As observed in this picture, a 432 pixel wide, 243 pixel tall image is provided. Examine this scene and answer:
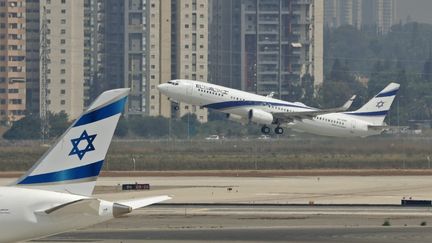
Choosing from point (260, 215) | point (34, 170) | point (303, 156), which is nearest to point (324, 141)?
point (303, 156)

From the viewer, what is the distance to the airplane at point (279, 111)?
120 metres

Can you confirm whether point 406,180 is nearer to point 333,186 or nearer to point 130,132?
point 333,186

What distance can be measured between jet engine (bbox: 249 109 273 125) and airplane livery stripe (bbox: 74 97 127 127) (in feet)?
263

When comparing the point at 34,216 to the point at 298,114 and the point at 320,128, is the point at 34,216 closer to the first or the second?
the point at 298,114

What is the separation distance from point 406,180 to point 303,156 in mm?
29396

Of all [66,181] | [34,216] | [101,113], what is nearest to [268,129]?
[101,113]

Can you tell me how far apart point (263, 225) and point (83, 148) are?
74.7 feet

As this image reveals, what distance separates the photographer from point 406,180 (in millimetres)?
101625

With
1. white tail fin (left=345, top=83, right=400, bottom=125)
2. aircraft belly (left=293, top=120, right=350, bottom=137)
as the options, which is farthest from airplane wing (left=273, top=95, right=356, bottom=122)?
white tail fin (left=345, top=83, right=400, bottom=125)

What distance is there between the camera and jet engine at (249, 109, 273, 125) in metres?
122

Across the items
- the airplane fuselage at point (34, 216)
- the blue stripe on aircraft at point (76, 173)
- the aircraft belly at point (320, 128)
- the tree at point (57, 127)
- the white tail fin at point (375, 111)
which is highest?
the blue stripe on aircraft at point (76, 173)

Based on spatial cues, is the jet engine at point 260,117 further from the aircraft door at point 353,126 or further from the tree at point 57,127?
the tree at point 57,127

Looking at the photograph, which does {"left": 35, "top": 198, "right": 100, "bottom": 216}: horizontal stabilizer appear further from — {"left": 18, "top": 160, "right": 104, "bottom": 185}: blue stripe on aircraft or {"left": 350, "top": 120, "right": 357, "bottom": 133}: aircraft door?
{"left": 350, "top": 120, "right": 357, "bottom": 133}: aircraft door

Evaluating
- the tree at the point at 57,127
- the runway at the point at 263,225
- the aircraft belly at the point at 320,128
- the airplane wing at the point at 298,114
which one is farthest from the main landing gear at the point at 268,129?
the tree at the point at 57,127
